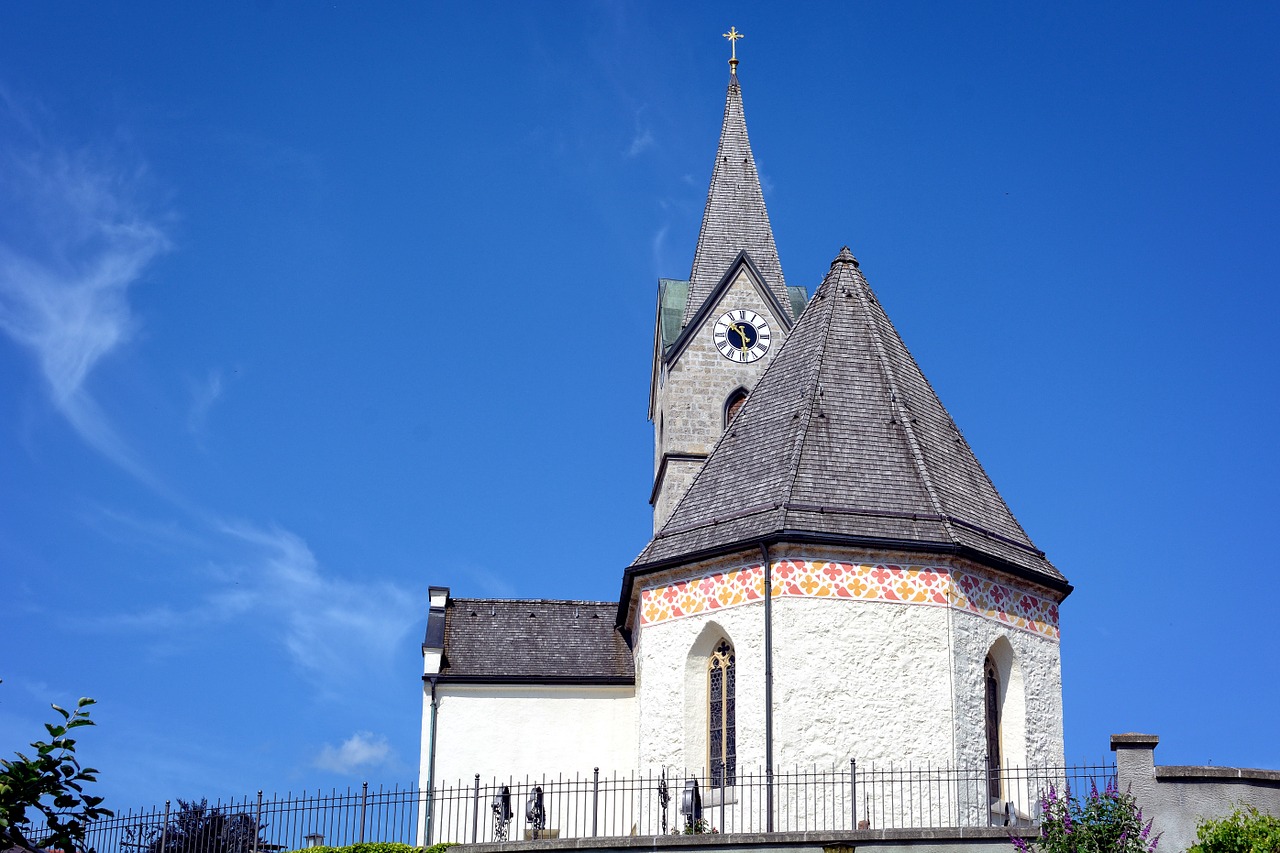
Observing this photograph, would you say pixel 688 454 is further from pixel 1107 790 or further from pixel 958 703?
pixel 1107 790

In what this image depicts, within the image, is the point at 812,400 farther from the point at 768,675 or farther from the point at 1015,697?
the point at 1015,697

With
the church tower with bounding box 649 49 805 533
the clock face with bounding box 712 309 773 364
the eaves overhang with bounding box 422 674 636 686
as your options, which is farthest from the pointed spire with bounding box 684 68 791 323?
the eaves overhang with bounding box 422 674 636 686

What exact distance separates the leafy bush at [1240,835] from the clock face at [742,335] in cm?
2908

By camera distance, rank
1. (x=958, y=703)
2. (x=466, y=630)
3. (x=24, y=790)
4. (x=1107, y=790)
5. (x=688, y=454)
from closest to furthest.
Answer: (x=24, y=790), (x=1107, y=790), (x=958, y=703), (x=466, y=630), (x=688, y=454)

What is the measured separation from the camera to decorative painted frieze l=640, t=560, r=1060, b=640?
25531mm

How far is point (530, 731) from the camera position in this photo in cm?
3091

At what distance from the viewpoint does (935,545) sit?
25.5m

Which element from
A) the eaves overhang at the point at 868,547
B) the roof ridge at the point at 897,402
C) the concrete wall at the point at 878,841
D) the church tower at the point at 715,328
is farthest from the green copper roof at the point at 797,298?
the concrete wall at the point at 878,841

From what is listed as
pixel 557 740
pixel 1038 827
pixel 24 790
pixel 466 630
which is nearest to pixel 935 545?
pixel 1038 827

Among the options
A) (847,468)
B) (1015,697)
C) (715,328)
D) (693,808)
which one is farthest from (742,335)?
(693,808)

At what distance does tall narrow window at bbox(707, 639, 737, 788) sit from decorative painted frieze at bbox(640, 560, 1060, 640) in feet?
2.89

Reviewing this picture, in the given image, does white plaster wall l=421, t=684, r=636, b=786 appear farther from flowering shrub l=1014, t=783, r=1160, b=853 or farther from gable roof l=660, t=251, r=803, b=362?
gable roof l=660, t=251, r=803, b=362

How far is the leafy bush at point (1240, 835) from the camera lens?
18.8 meters

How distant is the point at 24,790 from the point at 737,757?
A: 11.4 m
